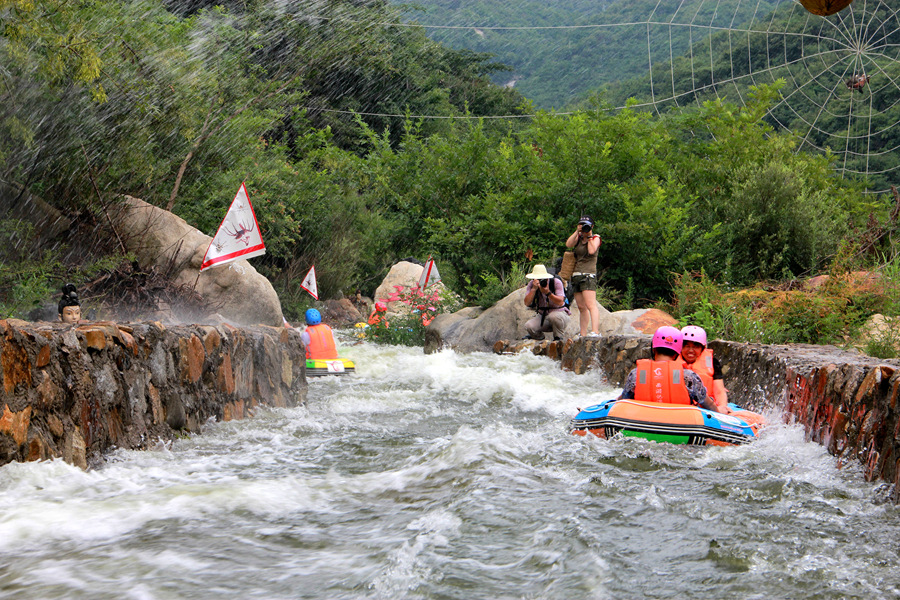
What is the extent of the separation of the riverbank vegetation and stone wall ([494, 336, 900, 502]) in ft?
4.53

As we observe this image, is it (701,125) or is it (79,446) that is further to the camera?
(701,125)

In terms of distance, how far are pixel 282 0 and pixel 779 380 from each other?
28376mm

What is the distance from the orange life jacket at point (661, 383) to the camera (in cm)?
660

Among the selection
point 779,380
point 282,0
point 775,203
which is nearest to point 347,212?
point 282,0

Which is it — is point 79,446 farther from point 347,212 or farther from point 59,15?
point 347,212

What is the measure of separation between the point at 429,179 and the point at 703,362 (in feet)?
42.0

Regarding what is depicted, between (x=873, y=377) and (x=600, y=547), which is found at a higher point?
(x=873, y=377)

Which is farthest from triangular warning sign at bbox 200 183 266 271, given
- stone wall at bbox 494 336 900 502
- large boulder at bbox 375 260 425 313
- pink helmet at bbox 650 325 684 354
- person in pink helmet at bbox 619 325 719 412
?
large boulder at bbox 375 260 425 313

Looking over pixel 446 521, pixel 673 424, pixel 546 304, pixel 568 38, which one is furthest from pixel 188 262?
pixel 568 38

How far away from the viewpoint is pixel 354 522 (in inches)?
162

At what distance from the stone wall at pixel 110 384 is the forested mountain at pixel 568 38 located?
44237 millimetres

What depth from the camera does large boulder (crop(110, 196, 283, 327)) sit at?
1611 cm

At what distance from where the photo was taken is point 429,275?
18.8 metres

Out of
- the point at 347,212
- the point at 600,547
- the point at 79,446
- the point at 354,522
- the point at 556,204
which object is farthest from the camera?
the point at 347,212
